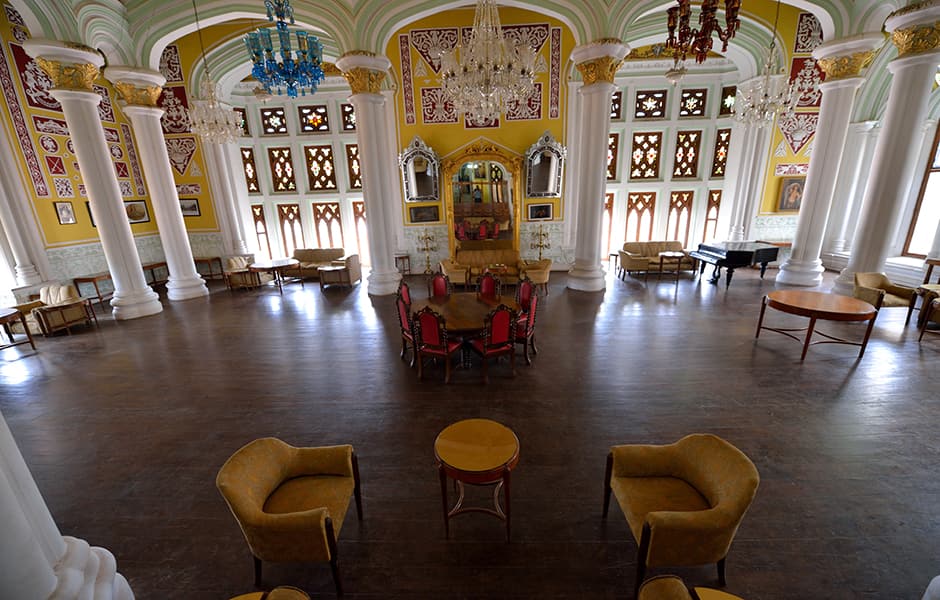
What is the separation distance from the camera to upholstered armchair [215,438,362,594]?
7.03ft

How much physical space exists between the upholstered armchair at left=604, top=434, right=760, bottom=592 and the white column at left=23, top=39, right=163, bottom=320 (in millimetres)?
9823

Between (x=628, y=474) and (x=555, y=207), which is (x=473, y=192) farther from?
(x=628, y=474)

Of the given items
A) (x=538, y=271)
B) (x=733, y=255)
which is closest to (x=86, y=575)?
(x=538, y=271)

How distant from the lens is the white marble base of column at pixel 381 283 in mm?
9242

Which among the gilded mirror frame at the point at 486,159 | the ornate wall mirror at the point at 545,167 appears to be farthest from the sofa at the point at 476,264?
the ornate wall mirror at the point at 545,167

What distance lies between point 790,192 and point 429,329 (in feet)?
37.8

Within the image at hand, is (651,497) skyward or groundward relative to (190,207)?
groundward

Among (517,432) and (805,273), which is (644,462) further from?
(805,273)

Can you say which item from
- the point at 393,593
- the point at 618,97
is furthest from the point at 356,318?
the point at 618,97

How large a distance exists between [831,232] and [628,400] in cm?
1036

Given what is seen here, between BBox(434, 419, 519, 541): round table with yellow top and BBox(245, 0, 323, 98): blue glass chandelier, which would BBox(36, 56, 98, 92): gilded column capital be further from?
BBox(434, 419, 519, 541): round table with yellow top

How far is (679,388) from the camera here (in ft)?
15.1

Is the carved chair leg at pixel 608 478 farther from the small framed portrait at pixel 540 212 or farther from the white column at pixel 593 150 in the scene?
the small framed portrait at pixel 540 212

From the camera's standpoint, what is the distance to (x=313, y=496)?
2492mm
